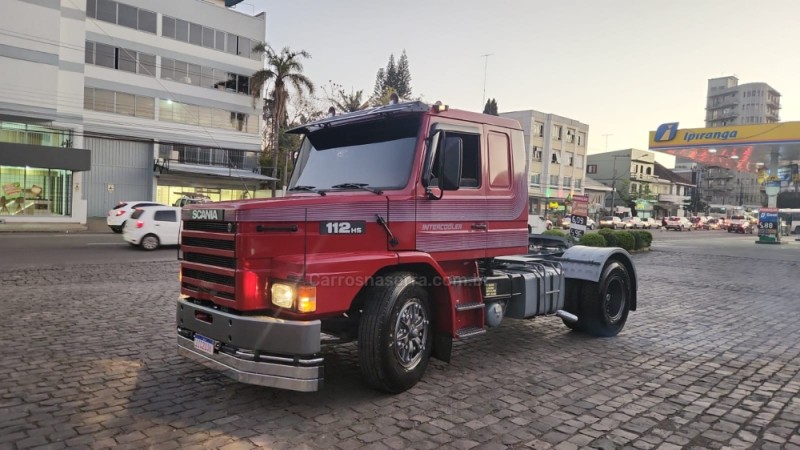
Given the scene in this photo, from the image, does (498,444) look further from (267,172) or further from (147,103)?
(267,172)

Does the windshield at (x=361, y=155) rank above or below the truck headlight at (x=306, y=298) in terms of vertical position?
above

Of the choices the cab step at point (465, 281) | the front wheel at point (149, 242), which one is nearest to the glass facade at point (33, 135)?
the front wheel at point (149, 242)

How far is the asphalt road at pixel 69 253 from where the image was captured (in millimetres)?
13758

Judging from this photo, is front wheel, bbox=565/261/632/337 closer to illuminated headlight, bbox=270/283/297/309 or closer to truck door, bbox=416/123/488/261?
truck door, bbox=416/123/488/261

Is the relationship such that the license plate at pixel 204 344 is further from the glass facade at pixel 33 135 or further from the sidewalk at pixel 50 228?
the glass facade at pixel 33 135

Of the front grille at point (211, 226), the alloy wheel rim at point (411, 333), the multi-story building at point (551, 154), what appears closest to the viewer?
the front grille at point (211, 226)

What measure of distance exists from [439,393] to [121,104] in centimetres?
3609

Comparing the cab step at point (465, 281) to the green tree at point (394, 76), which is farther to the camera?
the green tree at point (394, 76)

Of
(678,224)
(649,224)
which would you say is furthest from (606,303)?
(678,224)

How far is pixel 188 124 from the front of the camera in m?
37.0

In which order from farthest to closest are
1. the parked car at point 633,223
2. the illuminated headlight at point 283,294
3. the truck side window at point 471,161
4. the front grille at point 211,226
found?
1. the parked car at point 633,223
2. the truck side window at point 471,161
3. the front grille at point 211,226
4. the illuminated headlight at point 283,294

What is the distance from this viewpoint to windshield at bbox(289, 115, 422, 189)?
510 centimetres

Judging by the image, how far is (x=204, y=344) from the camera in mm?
4531

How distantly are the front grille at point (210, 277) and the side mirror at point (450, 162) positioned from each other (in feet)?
7.00
